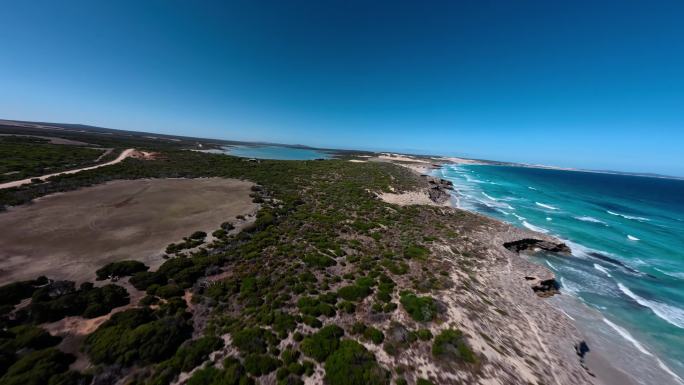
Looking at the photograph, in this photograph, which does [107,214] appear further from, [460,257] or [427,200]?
[427,200]

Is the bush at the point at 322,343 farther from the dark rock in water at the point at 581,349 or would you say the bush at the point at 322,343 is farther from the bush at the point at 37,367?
the dark rock in water at the point at 581,349

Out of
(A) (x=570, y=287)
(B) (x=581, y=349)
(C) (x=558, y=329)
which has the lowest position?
(B) (x=581, y=349)

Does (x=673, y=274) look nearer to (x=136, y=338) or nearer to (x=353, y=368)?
(x=353, y=368)

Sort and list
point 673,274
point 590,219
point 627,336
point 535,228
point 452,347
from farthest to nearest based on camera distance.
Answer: point 590,219 < point 535,228 < point 673,274 < point 627,336 < point 452,347

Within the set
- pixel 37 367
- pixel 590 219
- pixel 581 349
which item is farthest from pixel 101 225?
pixel 590 219

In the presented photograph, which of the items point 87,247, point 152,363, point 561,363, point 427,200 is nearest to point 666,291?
point 561,363

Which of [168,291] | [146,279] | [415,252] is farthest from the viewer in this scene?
[415,252]
